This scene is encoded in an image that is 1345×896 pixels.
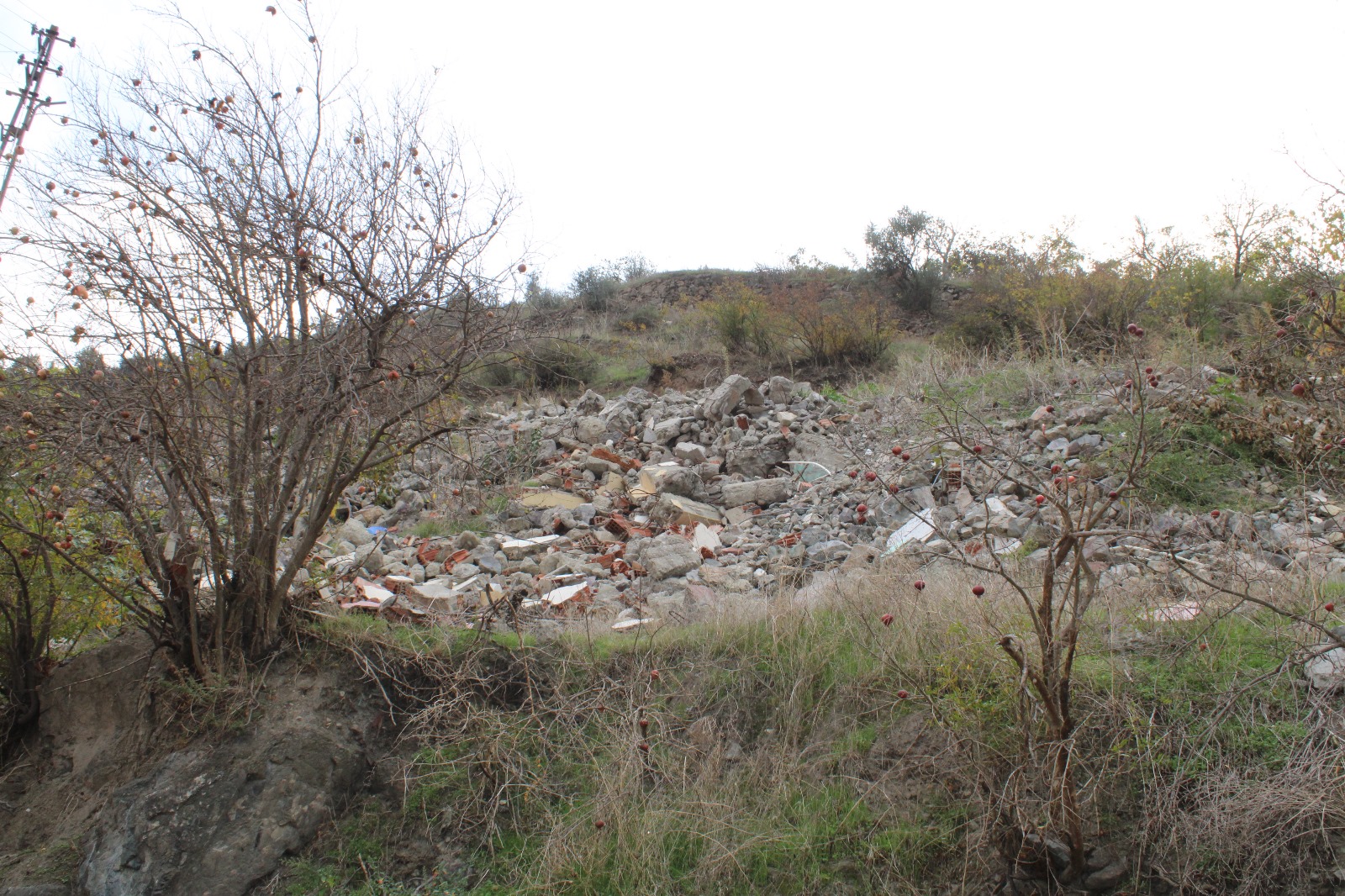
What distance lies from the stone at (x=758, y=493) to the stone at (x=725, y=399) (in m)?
2.33

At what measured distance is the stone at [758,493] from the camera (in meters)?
8.51

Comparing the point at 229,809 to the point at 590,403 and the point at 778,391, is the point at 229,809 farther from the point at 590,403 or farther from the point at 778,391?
the point at 590,403

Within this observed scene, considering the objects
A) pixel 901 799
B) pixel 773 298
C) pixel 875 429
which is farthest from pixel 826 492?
pixel 773 298

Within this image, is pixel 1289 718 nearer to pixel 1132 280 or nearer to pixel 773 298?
pixel 1132 280

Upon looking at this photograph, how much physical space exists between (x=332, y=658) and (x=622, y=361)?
12.7 meters

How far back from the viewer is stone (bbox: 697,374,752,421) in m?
10.9

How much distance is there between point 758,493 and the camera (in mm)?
8562

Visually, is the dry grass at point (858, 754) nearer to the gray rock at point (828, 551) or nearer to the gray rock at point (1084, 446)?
the gray rock at point (828, 551)

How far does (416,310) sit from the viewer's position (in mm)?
4402

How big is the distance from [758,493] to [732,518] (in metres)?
0.48

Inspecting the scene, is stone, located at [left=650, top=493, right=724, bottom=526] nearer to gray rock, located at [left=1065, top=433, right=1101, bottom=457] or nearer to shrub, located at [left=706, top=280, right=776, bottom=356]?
gray rock, located at [left=1065, top=433, right=1101, bottom=457]

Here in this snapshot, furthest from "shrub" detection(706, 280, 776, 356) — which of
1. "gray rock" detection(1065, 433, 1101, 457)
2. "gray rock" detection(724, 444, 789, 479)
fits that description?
"gray rock" detection(1065, 433, 1101, 457)

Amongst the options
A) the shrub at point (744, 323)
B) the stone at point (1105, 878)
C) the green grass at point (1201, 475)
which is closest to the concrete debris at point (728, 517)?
the green grass at point (1201, 475)

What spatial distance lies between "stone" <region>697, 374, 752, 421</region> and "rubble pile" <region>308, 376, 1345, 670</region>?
0.03 m
